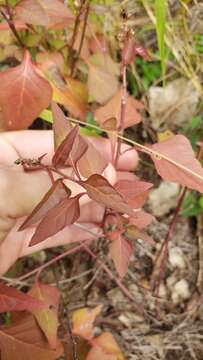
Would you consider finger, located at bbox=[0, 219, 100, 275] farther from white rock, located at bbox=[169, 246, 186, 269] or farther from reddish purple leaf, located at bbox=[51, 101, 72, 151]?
reddish purple leaf, located at bbox=[51, 101, 72, 151]

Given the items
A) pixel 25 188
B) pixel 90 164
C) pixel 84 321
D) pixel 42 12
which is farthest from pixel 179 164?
pixel 84 321

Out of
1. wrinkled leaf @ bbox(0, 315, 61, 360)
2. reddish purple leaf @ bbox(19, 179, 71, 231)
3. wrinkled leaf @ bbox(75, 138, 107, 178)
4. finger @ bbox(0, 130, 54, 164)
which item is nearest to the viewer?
reddish purple leaf @ bbox(19, 179, 71, 231)

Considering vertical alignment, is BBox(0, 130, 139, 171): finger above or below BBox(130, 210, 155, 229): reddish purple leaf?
above

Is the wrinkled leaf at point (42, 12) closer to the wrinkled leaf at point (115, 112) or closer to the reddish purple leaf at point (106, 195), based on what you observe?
the wrinkled leaf at point (115, 112)

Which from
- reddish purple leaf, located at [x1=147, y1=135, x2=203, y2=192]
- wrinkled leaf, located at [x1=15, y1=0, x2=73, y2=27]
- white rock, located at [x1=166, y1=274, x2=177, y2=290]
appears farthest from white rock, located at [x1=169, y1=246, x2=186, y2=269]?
wrinkled leaf, located at [x1=15, y1=0, x2=73, y2=27]

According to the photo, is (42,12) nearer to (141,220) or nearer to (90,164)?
(90,164)

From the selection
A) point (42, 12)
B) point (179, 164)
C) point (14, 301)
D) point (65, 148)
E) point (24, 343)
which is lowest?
point (24, 343)
